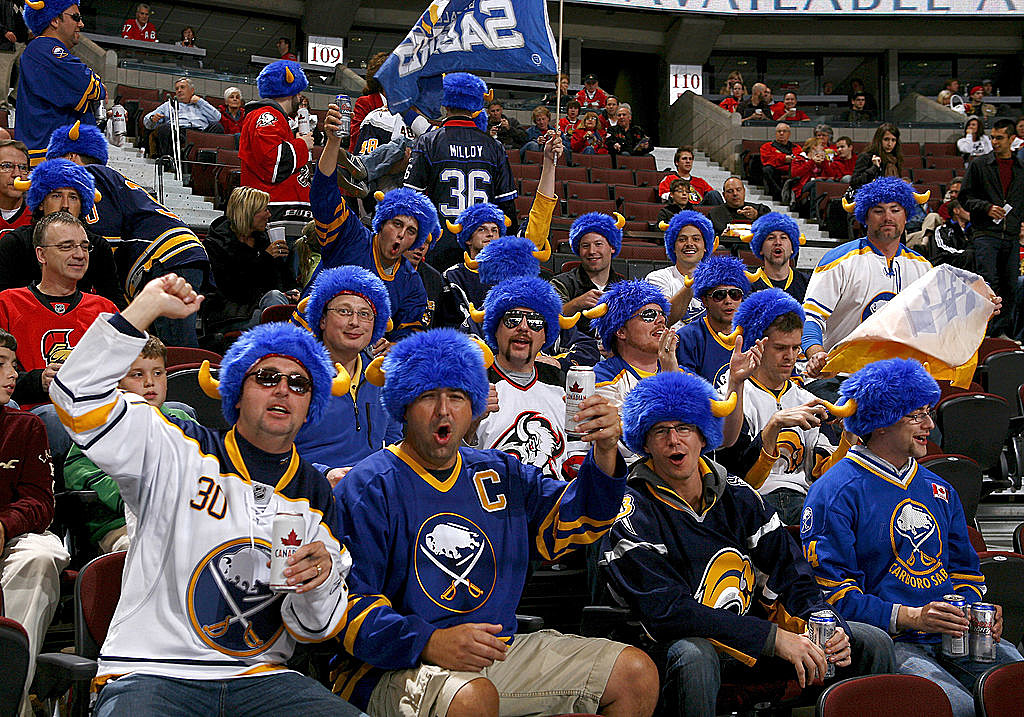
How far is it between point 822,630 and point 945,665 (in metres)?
0.57

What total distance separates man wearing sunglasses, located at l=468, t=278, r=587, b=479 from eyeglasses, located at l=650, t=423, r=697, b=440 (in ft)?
2.20

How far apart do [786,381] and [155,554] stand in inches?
112

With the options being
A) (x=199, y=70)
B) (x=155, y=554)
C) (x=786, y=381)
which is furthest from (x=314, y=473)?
(x=199, y=70)

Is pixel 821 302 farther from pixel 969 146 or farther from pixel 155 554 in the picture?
pixel 969 146

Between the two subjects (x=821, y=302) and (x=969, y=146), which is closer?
(x=821, y=302)

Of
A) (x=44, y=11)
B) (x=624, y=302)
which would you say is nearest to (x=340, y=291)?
(x=624, y=302)

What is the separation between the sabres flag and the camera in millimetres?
5246

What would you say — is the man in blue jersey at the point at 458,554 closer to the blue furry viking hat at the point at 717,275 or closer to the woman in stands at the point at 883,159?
the blue furry viking hat at the point at 717,275

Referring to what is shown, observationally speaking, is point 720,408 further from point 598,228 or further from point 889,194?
point 889,194

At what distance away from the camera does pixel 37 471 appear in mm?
3328

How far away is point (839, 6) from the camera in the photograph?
19.7m

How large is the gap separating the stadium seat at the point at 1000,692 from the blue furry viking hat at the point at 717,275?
8.61 feet

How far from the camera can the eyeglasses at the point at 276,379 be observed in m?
2.75

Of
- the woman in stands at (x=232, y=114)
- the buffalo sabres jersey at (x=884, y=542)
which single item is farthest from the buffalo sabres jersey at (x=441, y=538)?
the woman in stands at (x=232, y=114)
